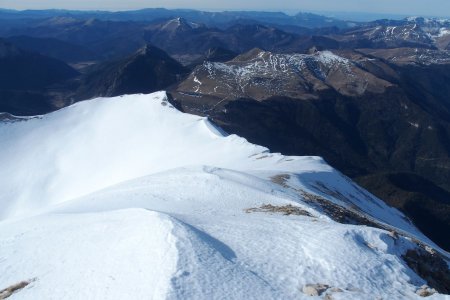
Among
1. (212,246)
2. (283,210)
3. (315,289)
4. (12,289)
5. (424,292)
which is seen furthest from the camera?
(283,210)

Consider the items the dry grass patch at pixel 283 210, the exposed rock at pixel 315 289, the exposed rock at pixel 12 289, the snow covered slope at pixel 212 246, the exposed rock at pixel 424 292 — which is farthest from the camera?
the dry grass patch at pixel 283 210

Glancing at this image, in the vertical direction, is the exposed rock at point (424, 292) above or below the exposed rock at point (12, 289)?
above

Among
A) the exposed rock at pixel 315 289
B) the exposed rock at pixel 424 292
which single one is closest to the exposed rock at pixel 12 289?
the exposed rock at pixel 315 289

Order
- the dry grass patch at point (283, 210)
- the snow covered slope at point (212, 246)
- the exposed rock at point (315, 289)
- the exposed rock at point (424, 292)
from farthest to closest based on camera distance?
the dry grass patch at point (283, 210)
the exposed rock at point (424, 292)
the snow covered slope at point (212, 246)
the exposed rock at point (315, 289)

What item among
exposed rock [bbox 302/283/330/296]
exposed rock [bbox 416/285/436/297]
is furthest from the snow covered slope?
exposed rock [bbox 416/285/436/297]

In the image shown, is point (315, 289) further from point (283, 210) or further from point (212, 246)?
point (283, 210)

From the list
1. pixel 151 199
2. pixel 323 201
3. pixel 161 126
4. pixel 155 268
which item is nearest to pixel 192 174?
pixel 151 199

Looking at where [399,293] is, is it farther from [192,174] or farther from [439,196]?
[439,196]

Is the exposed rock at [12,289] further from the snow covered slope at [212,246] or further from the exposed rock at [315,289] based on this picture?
the exposed rock at [315,289]

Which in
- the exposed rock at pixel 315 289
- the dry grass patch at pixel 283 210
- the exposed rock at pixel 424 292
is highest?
the exposed rock at pixel 315 289

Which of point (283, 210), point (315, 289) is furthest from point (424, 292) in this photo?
point (283, 210)

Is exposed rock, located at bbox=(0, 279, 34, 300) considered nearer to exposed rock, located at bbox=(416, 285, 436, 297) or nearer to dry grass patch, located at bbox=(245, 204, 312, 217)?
dry grass patch, located at bbox=(245, 204, 312, 217)

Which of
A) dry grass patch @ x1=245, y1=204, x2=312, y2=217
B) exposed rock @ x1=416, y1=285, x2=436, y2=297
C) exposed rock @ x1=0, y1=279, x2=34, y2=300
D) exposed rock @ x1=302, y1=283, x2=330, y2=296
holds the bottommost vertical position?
dry grass patch @ x1=245, y1=204, x2=312, y2=217
